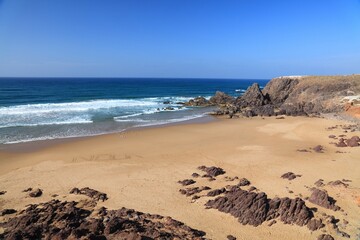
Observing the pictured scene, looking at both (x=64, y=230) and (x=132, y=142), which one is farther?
(x=132, y=142)

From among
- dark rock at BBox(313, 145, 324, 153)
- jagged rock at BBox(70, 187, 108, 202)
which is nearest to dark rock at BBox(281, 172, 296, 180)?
dark rock at BBox(313, 145, 324, 153)

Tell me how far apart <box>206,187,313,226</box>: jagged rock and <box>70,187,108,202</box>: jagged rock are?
5078 millimetres

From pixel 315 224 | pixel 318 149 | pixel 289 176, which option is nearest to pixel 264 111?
pixel 318 149

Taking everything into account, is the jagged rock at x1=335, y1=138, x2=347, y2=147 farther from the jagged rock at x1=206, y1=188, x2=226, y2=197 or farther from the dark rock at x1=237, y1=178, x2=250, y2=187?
the jagged rock at x1=206, y1=188, x2=226, y2=197

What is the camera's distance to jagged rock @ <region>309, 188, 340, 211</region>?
40.7 ft

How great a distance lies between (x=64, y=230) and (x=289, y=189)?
35.0 feet

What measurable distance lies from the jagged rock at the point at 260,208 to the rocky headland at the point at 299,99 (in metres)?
26.3

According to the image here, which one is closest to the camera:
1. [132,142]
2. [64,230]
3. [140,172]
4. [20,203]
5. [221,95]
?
[64,230]

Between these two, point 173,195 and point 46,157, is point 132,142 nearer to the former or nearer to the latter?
point 46,157

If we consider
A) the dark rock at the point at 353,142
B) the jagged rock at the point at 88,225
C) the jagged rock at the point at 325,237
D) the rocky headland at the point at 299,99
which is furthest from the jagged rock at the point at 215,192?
the rocky headland at the point at 299,99

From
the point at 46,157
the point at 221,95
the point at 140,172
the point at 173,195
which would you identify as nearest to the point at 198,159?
the point at 140,172

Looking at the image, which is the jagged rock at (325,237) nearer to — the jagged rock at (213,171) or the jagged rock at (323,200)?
the jagged rock at (323,200)

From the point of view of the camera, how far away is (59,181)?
51.0 ft

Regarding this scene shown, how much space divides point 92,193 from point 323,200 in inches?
429
